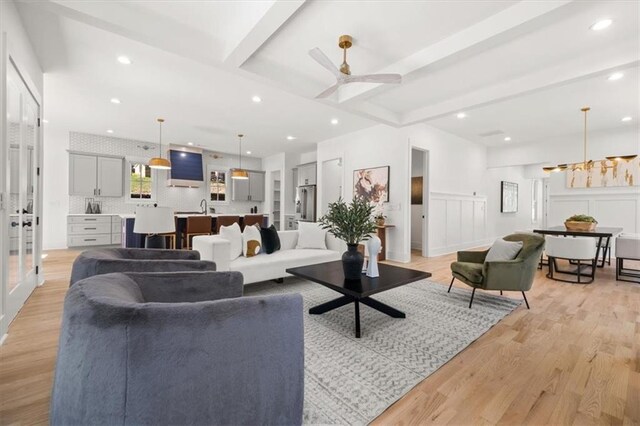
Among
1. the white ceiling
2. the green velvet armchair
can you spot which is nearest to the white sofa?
the green velvet armchair

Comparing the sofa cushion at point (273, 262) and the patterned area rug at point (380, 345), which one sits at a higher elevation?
the sofa cushion at point (273, 262)

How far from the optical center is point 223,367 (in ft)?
3.35

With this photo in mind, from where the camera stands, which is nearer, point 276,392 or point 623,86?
point 276,392

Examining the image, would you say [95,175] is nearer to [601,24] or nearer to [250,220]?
[250,220]

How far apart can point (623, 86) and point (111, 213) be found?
10.0 metres

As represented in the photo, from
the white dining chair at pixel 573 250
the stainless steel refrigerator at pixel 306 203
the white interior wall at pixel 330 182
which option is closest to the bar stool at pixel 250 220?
the stainless steel refrigerator at pixel 306 203

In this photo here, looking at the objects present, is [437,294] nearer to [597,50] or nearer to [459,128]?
[597,50]

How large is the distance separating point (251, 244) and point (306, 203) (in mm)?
4559

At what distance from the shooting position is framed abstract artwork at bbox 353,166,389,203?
19.7ft

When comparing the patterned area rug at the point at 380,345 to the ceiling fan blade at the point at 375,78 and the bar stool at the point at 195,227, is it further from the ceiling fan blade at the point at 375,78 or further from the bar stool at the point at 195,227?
the bar stool at the point at 195,227

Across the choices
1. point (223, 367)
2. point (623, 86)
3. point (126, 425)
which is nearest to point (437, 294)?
point (223, 367)

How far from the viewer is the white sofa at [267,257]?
3.27 metres

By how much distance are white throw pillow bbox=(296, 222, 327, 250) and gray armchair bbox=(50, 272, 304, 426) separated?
10.5 ft

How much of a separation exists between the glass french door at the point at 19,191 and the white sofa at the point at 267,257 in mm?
1590
